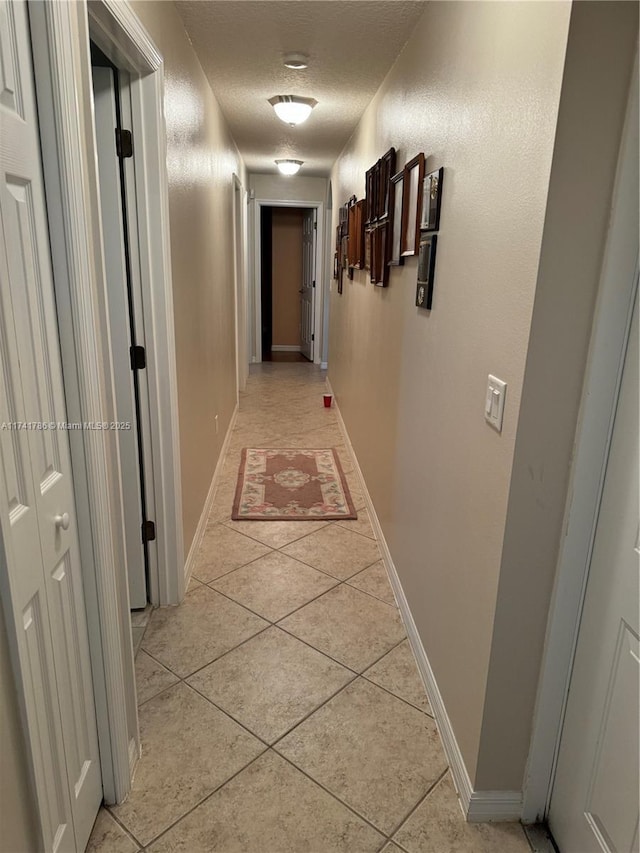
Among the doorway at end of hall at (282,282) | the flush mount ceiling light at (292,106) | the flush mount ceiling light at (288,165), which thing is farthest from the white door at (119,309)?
the doorway at end of hall at (282,282)

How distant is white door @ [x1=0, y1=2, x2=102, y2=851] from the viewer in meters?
0.95

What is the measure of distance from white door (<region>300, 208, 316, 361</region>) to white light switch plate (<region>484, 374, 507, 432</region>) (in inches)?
254

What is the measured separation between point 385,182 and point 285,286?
20.5 ft

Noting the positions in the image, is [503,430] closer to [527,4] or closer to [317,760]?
[527,4]

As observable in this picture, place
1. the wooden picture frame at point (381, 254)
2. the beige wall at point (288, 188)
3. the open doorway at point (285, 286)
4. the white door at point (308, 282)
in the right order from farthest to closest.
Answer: the open doorway at point (285, 286), the white door at point (308, 282), the beige wall at point (288, 188), the wooden picture frame at point (381, 254)

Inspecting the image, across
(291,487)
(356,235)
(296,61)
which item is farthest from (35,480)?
(356,235)

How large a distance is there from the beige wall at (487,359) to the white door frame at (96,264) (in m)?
0.94

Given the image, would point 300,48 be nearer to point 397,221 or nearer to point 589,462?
point 397,221

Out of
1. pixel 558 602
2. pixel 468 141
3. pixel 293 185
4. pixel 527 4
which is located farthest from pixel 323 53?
pixel 293 185

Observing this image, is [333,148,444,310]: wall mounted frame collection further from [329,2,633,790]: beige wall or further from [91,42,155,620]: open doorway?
[91,42,155,620]: open doorway

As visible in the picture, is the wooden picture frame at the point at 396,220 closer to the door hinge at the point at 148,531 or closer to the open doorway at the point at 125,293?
the open doorway at the point at 125,293

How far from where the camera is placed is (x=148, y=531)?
2297mm

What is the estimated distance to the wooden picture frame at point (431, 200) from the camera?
72.1 inches

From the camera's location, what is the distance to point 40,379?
1.08 metres
